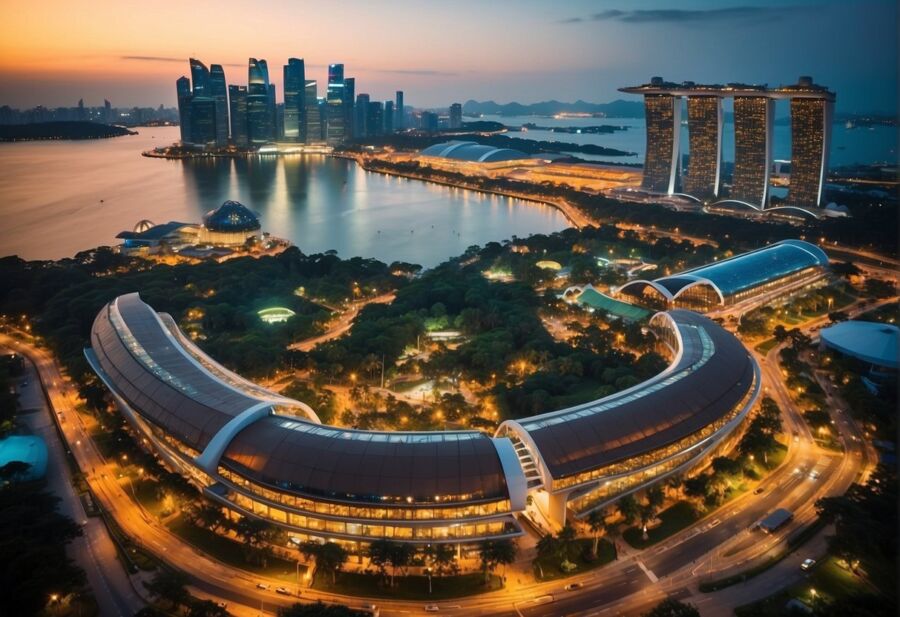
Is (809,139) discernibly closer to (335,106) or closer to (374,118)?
(335,106)

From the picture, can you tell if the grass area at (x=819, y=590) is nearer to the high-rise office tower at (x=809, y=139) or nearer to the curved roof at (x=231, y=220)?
the curved roof at (x=231, y=220)

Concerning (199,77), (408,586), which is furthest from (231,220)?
(199,77)

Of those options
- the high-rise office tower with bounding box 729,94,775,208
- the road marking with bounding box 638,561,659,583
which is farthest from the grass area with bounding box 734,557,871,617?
the high-rise office tower with bounding box 729,94,775,208

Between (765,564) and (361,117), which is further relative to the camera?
(361,117)

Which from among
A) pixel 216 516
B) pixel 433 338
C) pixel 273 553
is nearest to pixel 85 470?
pixel 216 516

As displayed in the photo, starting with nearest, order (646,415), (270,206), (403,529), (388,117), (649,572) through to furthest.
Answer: (649,572), (403,529), (646,415), (270,206), (388,117)

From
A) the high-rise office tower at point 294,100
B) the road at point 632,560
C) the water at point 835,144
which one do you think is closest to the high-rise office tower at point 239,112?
the high-rise office tower at point 294,100

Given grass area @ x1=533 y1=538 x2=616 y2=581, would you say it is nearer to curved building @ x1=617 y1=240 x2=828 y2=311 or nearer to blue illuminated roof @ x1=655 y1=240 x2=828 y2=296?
curved building @ x1=617 y1=240 x2=828 y2=311
